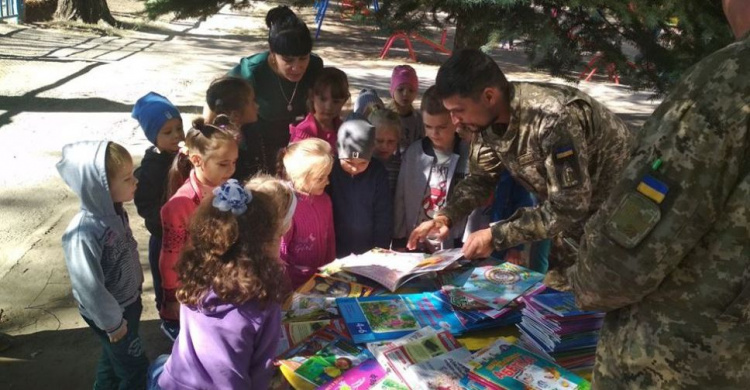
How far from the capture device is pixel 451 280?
8.05ft

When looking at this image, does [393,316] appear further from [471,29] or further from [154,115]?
[154,115]

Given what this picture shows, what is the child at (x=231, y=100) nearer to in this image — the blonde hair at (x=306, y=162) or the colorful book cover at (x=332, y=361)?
the blonde hair at (x=306, y=162)

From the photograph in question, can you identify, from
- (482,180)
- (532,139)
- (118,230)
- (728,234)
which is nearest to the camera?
(728,234)

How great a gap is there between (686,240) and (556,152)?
954mm

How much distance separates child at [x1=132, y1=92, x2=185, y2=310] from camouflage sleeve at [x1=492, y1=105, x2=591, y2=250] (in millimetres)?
1742

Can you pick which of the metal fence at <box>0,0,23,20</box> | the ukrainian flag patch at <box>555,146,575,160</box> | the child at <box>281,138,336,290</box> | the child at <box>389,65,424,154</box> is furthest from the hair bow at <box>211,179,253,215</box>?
the metal fence at <box>0,0,23,20</box>

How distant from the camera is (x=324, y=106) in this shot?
11.2 feet

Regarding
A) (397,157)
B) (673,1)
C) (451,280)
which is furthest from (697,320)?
(397,157)

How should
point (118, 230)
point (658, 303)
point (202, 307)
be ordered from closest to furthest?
point (658, 303), point (202, 307), point (118, 230)

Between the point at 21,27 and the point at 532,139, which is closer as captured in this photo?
the point at 532,139

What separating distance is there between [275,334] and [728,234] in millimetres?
1228

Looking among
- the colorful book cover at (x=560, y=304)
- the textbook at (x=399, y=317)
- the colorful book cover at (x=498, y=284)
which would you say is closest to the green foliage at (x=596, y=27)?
the colorful book cover at (x=498, y=284)

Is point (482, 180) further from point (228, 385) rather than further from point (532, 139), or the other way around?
point (228, 385)

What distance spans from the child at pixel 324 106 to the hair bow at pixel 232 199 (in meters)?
1.56
